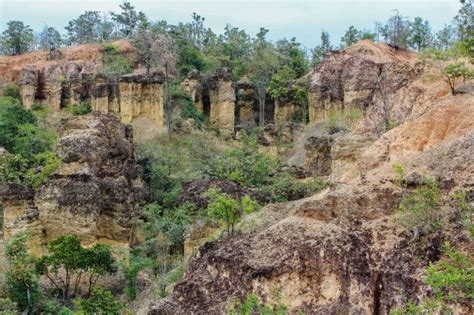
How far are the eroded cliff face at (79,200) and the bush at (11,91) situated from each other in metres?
25.1

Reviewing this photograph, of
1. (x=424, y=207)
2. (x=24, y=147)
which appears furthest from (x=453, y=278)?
(x=24, y=147)

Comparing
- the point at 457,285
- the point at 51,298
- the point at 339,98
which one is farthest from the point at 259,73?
the point at 457,285

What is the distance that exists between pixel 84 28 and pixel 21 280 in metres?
55.0

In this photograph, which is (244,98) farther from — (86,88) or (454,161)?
(454,161)

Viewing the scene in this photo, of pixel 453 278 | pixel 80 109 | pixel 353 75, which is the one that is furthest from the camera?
pixel 80 109

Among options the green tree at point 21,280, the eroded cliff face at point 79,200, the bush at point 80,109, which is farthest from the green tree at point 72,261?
the bush at point 80,109

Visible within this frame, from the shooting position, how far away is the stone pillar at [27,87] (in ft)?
163

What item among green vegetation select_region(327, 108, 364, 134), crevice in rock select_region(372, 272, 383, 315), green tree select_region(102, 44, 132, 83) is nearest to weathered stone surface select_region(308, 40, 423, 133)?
green vegetation select_region(327, 108, 364, 134)

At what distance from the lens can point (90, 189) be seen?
2448 cm

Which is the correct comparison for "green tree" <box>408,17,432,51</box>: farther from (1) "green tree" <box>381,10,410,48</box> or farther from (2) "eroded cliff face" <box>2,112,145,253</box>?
(2) "eroded cliff face" <box>2,112,145,253</box>

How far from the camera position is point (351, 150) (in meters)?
25.2

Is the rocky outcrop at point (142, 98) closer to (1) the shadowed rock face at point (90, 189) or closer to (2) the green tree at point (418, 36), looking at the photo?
(1) the shadowed rock face at point (90, 189)

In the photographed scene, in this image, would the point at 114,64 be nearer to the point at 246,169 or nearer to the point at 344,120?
the point at 344,120

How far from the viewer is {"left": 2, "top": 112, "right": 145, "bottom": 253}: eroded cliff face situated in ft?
79.5
